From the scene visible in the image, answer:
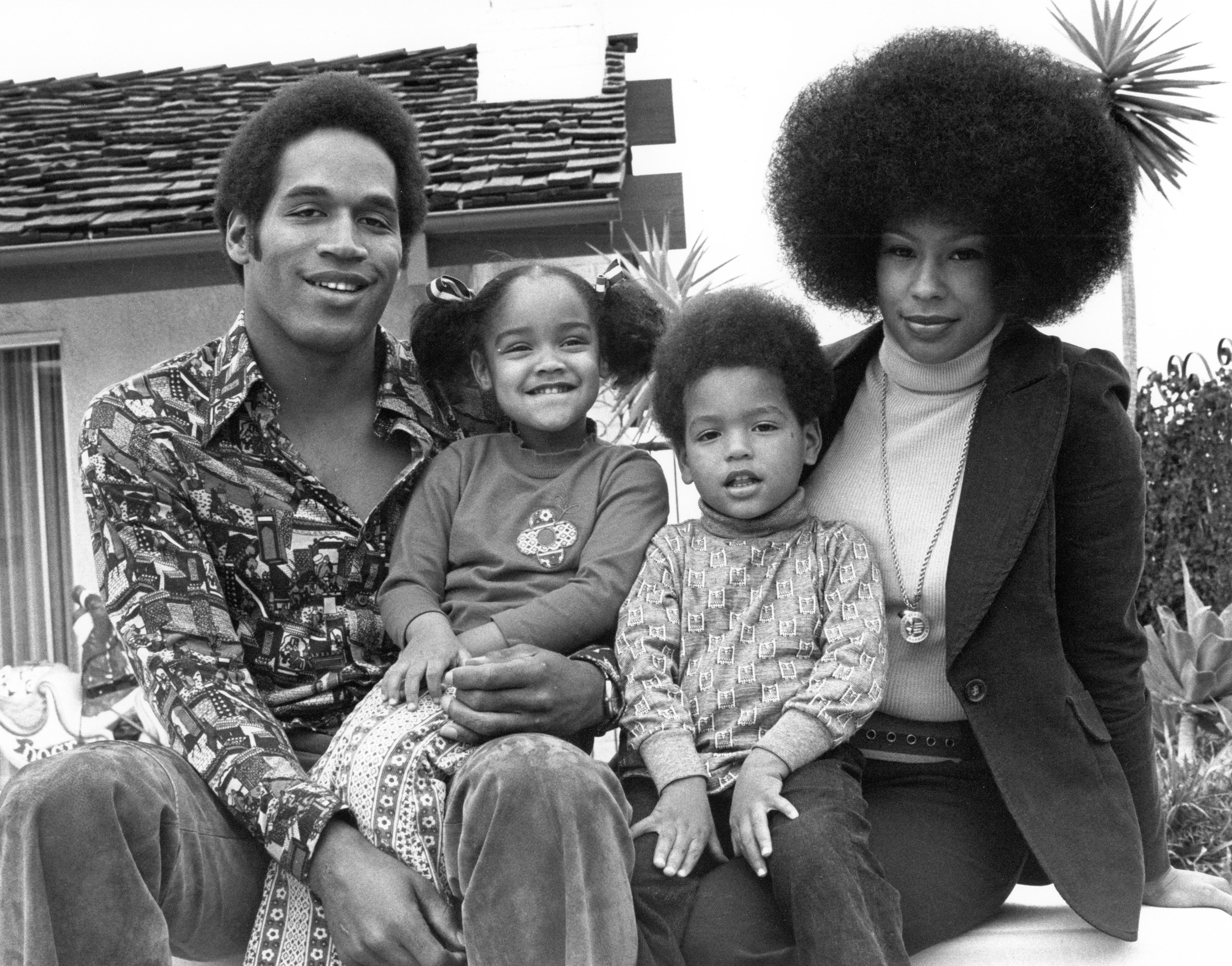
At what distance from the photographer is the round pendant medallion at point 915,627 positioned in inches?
→ 115

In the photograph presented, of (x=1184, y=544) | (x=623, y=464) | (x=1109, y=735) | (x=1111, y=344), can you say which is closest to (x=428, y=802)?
(x=623, y=464)

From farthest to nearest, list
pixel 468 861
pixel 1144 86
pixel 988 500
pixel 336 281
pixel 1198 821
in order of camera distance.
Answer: pixel 1144 86, pixel 1198 821, pixel 336 281, pixel 988 500, pixel 468 861

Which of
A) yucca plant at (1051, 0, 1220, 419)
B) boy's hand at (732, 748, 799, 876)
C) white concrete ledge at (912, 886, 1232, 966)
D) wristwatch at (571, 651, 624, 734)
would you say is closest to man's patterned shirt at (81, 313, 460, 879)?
wristwatch at (571, 651, 624, 734)

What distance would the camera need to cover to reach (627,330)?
340cm

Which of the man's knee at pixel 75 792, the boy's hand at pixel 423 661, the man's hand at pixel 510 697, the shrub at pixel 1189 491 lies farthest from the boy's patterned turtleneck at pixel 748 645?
the shrub at pixel 1189 491

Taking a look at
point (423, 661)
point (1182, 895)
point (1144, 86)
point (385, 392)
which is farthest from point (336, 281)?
point (1144, 86)

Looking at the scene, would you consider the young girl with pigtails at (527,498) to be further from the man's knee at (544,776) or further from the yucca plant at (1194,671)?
the yucca plant at (1194,671)

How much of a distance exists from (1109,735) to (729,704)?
0.75 metres

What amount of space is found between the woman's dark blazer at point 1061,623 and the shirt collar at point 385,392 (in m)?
1.17

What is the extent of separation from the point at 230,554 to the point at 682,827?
109 centimetres

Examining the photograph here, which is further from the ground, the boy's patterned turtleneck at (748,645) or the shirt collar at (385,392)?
the shirt collar at (385,392)

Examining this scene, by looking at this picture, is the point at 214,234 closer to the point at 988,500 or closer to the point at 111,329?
the point at 111,329

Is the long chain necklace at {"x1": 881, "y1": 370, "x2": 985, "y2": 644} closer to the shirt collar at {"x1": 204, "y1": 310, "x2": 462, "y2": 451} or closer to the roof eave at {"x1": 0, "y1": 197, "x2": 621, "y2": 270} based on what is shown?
the shirt collar at {"x1": 204, "y1": 310, "x2": 462, "y2": 451}

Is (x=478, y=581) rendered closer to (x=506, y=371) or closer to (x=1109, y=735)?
(x=506, y=371)
